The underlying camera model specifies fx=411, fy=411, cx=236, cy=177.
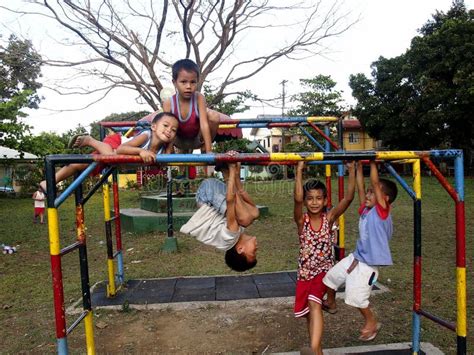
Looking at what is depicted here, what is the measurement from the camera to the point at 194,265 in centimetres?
578

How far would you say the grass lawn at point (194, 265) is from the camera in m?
3.63

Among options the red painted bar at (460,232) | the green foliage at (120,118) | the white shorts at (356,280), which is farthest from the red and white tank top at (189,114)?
the green foliage at (120,118)

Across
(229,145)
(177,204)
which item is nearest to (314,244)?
(177,204)

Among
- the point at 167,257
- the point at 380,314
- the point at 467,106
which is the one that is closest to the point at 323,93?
the point at 467,106

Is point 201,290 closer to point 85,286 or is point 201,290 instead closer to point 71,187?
point 85,286

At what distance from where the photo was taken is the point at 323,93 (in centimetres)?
2608

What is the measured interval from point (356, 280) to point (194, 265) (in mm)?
3294

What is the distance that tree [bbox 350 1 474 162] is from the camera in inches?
715

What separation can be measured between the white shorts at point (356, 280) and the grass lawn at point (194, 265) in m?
0.73

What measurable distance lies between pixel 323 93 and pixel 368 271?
80.1ft

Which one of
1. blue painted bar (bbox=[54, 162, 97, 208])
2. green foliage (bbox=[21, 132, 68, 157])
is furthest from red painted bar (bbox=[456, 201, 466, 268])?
green foliage (bbox=[21, 132, 68, 157])

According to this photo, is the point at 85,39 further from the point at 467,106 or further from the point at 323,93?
the point at 323,93

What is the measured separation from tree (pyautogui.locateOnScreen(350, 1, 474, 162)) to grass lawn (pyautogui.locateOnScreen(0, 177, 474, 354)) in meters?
9.65

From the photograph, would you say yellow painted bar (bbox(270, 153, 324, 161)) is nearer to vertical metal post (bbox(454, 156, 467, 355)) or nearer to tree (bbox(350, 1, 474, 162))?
vertical metal post (bbox(454, 156, 467, 355))
